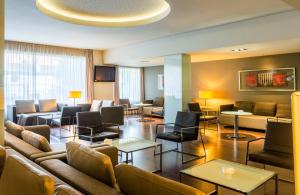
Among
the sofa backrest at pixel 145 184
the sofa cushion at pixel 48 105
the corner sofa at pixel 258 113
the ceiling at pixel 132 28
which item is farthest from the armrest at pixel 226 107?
the sofa backrest at pixel 145 184

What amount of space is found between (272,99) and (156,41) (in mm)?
4050

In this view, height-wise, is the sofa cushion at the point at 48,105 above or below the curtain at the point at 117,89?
below

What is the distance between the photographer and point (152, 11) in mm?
5359

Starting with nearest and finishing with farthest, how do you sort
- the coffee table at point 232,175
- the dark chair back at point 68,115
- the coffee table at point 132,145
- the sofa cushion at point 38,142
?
the coffee table at point 232,175 → the sofa cushion at point 38,142 → the coffee table at point 132,145 → the dark chair back at point 68,115

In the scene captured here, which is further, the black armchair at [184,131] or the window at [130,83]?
the window at [130,83]

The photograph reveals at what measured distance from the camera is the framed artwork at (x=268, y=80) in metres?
6.94

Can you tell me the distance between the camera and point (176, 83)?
727cm

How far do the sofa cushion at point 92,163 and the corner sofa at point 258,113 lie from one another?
5.78m

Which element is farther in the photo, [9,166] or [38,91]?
[38,91]

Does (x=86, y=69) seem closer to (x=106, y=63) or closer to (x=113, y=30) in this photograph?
(x=106, y=63)

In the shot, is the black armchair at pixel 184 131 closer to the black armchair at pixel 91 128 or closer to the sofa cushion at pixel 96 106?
the black armchair at pixel 91 128

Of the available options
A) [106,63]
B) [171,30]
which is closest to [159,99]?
[106,63]

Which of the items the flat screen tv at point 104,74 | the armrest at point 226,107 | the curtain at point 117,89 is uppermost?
the flat screen tv at point 104,74

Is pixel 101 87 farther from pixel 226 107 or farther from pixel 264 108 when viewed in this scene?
pixel 264 108
